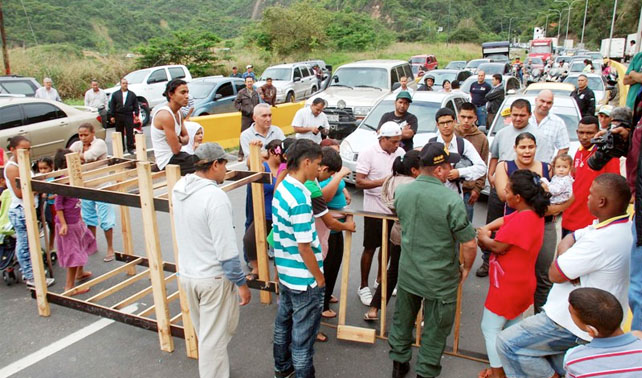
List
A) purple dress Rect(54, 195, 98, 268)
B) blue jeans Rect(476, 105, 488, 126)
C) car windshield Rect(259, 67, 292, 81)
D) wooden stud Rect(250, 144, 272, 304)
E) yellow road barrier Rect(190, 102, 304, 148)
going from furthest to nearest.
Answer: car windshield Rect(259, 67, 292, 81), blue jeans Rect(476, 105, 488, 126), yellow road barrier Rect(190, 102, 304, 148), purple dress Rect(54, 195, 98, 268), wooden stud Rect(250, 144, 272, 304)

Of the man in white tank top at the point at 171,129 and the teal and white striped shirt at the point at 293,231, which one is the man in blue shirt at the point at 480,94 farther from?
the teal and white striped shirt at the point at 293,231

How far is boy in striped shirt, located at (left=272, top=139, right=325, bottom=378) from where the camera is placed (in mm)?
3221

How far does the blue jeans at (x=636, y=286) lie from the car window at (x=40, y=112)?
1138 centimetres

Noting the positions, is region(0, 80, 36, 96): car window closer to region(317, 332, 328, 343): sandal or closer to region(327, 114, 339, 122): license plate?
region(327, 114, 339, 122): license plate

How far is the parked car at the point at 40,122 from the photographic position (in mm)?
10089

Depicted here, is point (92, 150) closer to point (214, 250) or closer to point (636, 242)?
point (214, 250)

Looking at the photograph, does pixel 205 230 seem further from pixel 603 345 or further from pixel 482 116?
pixel 482 116

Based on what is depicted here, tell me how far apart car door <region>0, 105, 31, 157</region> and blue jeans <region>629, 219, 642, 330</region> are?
10938 mm

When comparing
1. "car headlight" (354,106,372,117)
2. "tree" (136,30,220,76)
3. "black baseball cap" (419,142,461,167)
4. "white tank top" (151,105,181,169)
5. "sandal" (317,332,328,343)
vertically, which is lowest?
"sandal" (317,332,328,343)

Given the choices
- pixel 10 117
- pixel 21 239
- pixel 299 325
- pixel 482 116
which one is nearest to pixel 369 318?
pixel 299 325

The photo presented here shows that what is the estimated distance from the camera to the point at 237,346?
421 centimetres

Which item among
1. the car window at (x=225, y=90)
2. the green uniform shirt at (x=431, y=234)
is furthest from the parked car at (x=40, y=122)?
the green uniform shirt at (x=431, y=234)

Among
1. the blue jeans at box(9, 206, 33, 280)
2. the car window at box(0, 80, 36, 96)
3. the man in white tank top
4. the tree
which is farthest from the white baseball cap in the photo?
the tree

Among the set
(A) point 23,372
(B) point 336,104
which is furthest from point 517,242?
(B) point 336,104
